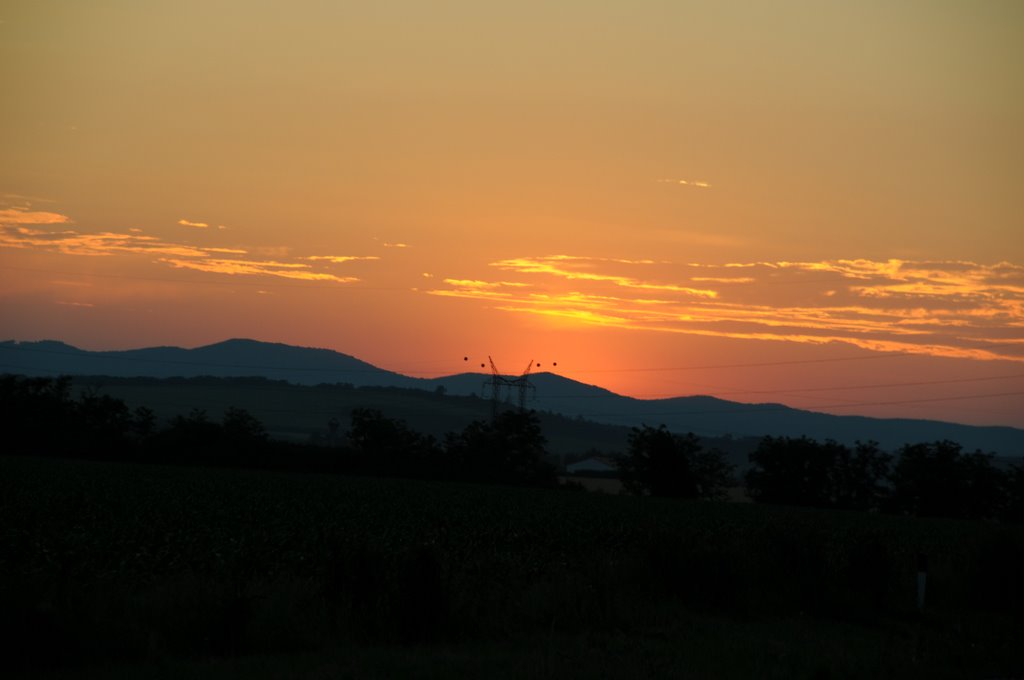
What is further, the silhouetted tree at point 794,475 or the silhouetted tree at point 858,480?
the silhouetted tree at point 794,475

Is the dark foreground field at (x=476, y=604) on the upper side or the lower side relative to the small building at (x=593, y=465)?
upper

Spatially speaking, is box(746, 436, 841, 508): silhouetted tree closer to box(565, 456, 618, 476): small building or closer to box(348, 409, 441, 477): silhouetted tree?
box(348, 409, 441, 477): silhouetted tree

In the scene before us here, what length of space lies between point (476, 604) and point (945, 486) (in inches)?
2947

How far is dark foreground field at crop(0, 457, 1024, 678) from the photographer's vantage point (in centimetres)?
1502

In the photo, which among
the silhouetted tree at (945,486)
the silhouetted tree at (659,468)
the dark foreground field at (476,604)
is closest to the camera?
the dark foreground field at (476,604)

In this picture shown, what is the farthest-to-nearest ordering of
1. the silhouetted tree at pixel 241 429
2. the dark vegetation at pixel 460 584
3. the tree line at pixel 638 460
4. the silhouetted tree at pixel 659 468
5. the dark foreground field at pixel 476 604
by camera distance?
the silhouetted tree at pixel 241 429 < the silhouetted tree at pixel 659 468 < the tree line at pixel 638 460 < the dark vegetation at pixel 460 584 < the dark foreground field at pixel 476 604

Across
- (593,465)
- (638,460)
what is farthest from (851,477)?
(593,465)

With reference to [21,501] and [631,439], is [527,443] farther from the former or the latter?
[21,501]

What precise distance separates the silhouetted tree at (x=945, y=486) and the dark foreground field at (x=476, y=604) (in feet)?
187

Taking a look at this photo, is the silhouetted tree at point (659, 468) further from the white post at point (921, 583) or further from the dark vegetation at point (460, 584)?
the white post at point (921, 583)

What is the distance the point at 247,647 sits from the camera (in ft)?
52.0

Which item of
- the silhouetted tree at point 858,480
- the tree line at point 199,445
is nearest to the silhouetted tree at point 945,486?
the silhouetted tree at point 858,480

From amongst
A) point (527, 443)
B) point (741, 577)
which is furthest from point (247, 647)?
point (527, 443)

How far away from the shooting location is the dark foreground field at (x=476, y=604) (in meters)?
15.0
